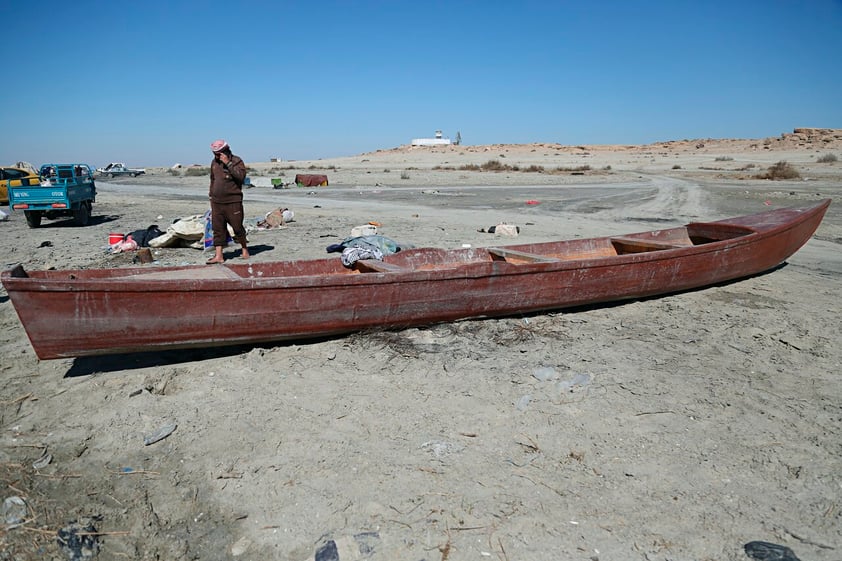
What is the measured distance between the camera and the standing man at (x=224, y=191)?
7254 millimetres

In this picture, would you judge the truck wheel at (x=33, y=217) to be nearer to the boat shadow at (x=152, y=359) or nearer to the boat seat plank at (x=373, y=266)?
the boat shadow at (x=152, y=359)

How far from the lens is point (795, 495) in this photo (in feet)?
9.05

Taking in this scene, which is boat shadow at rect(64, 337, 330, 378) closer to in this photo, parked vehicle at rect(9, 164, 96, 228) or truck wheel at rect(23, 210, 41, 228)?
parked vehicle at rect(9, 164, 96, 228)

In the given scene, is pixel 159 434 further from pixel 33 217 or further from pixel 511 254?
pixel 33 217

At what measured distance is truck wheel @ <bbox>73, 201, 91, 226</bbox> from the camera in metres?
12.6

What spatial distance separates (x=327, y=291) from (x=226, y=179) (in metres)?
3.85

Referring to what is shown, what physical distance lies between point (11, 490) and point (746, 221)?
8.68m

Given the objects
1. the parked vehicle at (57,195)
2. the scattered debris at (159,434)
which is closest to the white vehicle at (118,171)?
the parked vehicle at (57,195)

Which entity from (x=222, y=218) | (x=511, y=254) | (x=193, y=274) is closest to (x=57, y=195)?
(x=222, y=218)

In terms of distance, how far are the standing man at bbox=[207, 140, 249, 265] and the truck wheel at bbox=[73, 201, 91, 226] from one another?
7.36 m

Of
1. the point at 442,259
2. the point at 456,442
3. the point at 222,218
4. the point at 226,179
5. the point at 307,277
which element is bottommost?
the point at 456,442

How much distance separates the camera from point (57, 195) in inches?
463

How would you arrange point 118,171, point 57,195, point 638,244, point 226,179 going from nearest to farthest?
point 638,244 < point 226,179 < point 57,195 < point 118,171

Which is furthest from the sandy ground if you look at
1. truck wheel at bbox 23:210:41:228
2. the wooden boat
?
truck wheel at bbox 23:210:41:228
